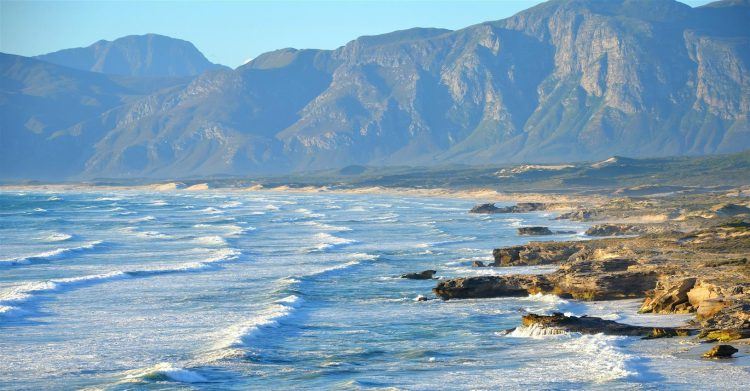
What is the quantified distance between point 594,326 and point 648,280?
7.93 m

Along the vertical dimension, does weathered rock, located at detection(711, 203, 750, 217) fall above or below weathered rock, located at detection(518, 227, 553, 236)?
below

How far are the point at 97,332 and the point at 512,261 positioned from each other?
76.0ft

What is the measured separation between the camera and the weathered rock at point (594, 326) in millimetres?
32844

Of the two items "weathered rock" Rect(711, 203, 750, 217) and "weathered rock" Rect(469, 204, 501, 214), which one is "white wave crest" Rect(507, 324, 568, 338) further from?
"weathered rock" Rect(469, 204, 501, 214)

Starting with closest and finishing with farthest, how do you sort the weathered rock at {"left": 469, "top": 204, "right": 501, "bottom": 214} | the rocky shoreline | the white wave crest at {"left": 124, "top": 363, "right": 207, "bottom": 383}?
the white wave crest at {"left": 124, "top": 363, "right": 207, "bottom": 383}, the rocky shoreline, the weathered rock at {"left": 469, "top": 204, "right": 501, "bottom": 214}

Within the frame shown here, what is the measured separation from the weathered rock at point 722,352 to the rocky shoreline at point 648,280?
0.08 ft

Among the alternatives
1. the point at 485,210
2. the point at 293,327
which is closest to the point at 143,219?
the point at 485,210

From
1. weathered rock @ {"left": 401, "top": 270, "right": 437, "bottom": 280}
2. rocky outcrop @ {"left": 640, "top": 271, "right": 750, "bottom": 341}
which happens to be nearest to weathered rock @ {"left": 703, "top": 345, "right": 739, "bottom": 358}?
rocky outcrop @ {"left": 640, "top": 271, "right": 750, "bottom": 341}

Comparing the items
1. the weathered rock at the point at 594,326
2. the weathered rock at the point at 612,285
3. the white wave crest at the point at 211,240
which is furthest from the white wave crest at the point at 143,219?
the weathered rock at the point at 594,326

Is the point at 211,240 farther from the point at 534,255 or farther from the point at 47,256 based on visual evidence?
the point at 534,255

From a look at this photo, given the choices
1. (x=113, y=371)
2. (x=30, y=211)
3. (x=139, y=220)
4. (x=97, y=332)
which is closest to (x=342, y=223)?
(x=139, y=220)

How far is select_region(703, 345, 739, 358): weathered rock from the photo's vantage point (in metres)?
29.3

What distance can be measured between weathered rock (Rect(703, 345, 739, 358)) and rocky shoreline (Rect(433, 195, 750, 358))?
0.03 m

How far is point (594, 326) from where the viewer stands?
34.1m
